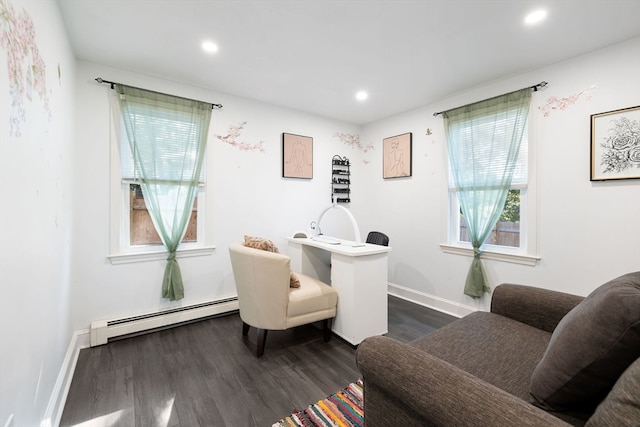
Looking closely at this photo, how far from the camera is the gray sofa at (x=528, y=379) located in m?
0.76

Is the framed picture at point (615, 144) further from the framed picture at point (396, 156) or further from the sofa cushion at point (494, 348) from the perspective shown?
the framed picture at point (396, 156)

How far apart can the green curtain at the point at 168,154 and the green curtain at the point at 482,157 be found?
113 inches

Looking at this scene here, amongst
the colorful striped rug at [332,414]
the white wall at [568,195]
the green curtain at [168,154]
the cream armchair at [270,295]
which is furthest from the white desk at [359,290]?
the green curtain at [168,154]

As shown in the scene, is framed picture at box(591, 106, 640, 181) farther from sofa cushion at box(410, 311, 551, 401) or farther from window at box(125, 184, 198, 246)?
window at box(125, 184, 198, 246)

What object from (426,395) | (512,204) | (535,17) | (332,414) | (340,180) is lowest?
(332,414)

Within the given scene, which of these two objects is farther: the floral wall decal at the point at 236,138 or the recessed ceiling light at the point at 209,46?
the floral wall decal at the point at 236,138

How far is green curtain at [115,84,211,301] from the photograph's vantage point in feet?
8.66

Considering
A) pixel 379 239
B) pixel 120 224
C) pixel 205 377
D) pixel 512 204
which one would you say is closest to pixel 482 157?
pixel 512 204

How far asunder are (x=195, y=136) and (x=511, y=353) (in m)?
3.19

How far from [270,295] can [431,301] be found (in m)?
2.23

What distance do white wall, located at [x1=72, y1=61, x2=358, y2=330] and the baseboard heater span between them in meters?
0.07

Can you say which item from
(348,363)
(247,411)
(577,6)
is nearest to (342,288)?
(348,363)

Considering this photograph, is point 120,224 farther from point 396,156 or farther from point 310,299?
point 396,156

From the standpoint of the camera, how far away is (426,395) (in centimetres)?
92
